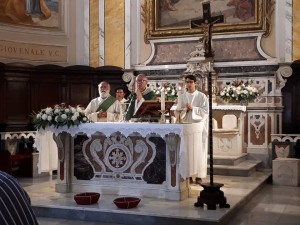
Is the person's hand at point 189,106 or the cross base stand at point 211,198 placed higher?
the person's hand at point 189,106

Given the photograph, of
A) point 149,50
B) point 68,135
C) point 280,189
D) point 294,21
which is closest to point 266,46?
point 294,21

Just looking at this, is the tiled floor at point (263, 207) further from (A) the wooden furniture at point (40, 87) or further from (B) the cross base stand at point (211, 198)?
(A) the wooden furniture at point (40, 87)

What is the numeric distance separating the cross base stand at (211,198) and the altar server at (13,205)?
4.32 meters

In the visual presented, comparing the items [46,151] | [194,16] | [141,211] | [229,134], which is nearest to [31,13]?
[194,16]

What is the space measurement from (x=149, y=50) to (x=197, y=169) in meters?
6.03

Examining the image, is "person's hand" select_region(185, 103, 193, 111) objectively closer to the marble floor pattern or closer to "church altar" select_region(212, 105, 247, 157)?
the marble floor pattern

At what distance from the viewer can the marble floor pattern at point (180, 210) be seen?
6.02 meters

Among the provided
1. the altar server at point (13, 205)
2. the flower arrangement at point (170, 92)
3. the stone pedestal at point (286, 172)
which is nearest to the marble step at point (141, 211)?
the stone pedestal at point (286, 172)

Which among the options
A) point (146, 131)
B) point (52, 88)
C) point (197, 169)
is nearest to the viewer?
point (146, 131)

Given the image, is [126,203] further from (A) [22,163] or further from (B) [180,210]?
(A) [22,163]

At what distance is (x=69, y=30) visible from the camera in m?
12.9

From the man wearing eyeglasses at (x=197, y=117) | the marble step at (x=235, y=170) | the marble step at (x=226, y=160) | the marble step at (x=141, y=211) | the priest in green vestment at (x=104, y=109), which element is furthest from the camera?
the marble step at (x=226, y=160)

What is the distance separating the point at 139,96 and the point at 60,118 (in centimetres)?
141

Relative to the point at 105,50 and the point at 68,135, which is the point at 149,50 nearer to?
the point at 105,50
